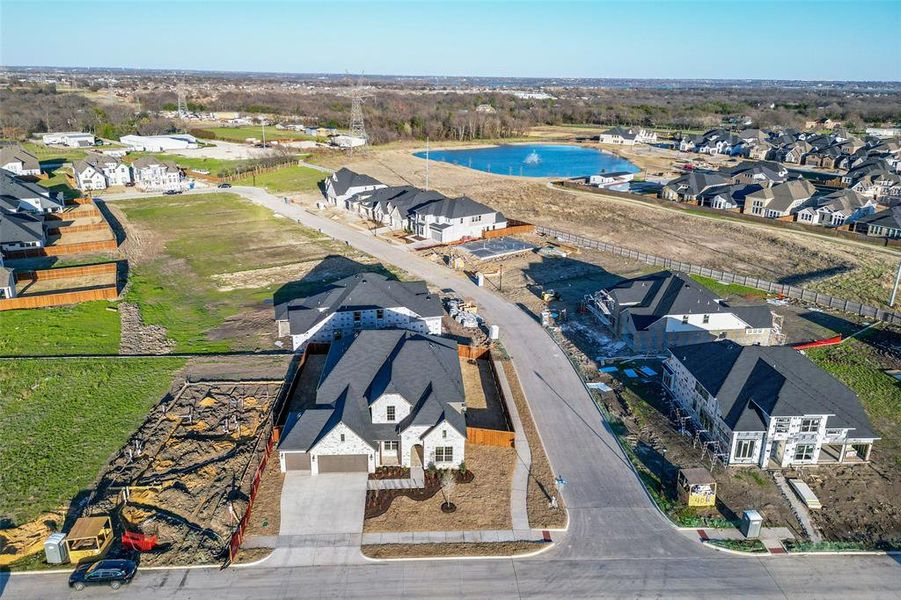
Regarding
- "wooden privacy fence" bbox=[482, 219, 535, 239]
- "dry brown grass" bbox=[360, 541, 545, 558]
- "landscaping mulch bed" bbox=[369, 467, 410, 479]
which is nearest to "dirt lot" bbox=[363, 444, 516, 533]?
"dry brown grass" bbox=[360, 541, 545, 558]

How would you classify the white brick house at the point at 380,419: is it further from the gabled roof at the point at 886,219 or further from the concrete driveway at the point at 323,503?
the gabled roof at the point at 886,219

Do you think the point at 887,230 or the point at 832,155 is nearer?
the point at 887,230

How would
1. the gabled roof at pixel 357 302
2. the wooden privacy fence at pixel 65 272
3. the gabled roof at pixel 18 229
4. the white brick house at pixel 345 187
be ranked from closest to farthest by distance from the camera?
1. the gabled roof at pixel 357 302
2. the wooden privacy fence at pixel 65 272
3. the gabled roof at pixel 18 229
4. the white brick house at pixel 345 187

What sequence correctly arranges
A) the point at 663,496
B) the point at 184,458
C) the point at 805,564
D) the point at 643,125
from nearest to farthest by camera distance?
the point at 805,564
the point at 663,496
the point at 184,458
the point at 643,125

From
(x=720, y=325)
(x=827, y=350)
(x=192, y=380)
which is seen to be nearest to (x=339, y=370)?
(x=192, y=380)

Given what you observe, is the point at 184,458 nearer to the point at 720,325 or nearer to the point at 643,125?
the point at 720,325

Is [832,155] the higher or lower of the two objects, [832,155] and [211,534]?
the higher

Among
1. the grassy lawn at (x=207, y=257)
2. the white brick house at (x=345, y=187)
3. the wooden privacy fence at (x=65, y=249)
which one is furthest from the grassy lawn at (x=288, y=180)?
the wooden privacy fence at (x=65, y=249)
